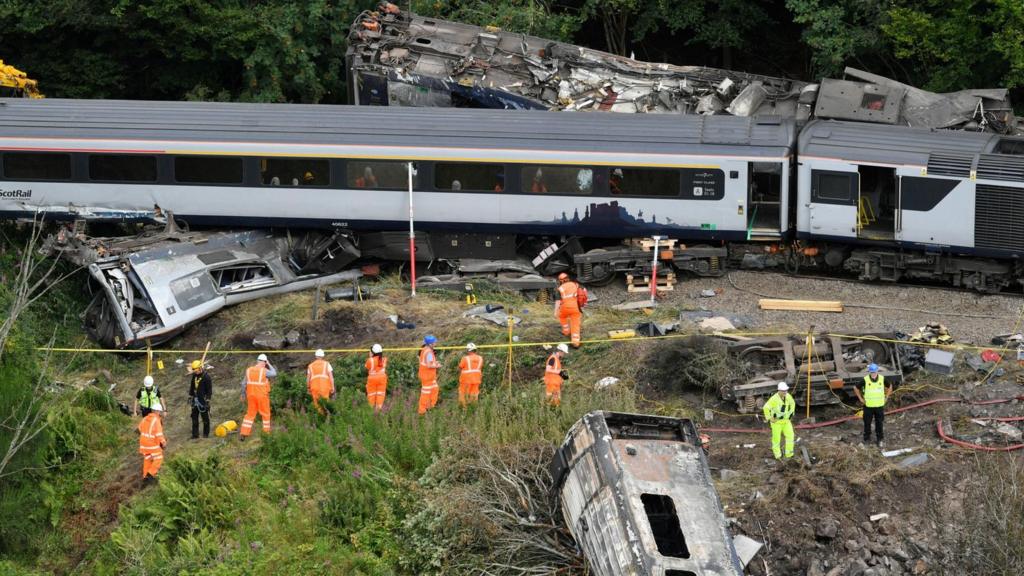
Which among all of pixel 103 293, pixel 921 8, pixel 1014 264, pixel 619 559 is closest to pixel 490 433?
pixel 619 559

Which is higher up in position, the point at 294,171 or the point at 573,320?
the point at 294,171

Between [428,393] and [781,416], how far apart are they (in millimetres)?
4733

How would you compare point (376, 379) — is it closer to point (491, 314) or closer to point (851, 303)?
point (491, 314)

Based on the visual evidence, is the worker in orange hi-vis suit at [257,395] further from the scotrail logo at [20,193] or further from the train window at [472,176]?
the scotrail logo at [20,193]

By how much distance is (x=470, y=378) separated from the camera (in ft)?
58.6

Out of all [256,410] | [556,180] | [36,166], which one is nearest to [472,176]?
[556,180]

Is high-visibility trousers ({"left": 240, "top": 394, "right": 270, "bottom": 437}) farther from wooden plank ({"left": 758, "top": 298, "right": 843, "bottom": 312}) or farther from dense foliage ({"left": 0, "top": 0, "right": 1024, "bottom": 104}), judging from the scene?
dense foliage ({"left": 0, "top": 0, "right": 1024, "bottom": 104})

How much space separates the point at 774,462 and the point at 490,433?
3439 mm

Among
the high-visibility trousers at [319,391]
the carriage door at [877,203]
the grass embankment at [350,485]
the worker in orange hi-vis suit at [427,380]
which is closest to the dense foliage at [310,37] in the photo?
the carriage door at [877,203]

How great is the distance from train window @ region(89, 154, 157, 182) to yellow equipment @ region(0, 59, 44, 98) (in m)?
3.87

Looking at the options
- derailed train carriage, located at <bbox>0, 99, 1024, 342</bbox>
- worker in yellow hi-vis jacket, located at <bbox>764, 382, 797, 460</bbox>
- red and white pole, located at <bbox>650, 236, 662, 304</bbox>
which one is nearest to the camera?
worker in yellow hi-vis jacket, located at <bbox>764, 382, 797, 460</bbox>

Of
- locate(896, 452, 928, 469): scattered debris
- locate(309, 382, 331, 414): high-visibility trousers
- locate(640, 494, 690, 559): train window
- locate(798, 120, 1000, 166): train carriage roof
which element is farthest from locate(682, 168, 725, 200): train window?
locate(640, 494, 690, 559): train window

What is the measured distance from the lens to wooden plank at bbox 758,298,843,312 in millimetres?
20719

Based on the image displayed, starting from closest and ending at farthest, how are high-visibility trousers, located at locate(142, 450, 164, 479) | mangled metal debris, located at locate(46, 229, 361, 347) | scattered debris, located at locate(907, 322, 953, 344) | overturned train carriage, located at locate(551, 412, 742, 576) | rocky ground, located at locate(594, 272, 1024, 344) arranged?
overturned train carriage, located at locate(551, 412, 742, 576) < high-visibility trousers, located at locate(142, 450, 164, 479) < scattered debris, located at locate(907, 322, 953, 344) < rocky ground, located at locate(594, 272, 1024, 344) < mangled metal debris, located at locate(46, 229, 361, 347)
